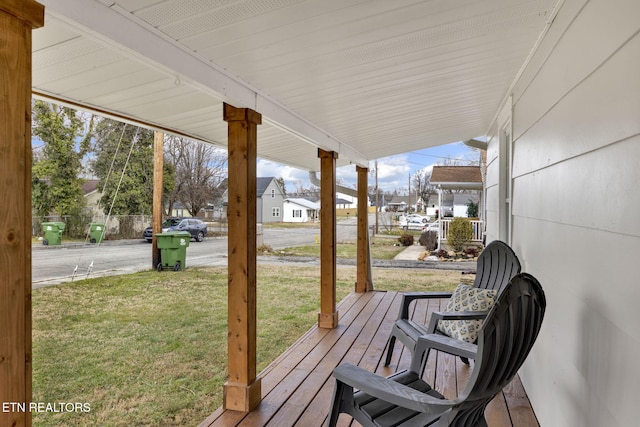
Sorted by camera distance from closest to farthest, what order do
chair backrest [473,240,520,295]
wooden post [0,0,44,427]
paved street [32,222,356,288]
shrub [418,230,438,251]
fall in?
1. wooden post [0,0,44,427]
2. chair backrest [473,240,520,295]
3. paved street [32,222,356,288]
4. shrub [418,230,438,251]

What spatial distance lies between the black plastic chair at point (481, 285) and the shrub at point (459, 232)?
7714 mm

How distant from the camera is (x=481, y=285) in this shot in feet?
10.8

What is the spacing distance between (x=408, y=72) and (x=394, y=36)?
25.0 inches

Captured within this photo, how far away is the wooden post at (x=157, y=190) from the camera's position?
979cm

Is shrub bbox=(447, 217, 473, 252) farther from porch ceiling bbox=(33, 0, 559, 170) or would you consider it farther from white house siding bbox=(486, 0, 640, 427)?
white house siding bbox=(486, 0, 640, 427)

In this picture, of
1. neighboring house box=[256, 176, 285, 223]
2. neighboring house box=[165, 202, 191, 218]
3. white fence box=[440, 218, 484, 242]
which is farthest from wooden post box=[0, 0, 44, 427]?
neighboring house box=[256, 176, 285, 223]

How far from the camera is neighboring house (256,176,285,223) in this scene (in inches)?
854

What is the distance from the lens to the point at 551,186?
207 cm

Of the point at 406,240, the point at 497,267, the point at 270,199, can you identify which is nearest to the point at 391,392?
the point at 497,267

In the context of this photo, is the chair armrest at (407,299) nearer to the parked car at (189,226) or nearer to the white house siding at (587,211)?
the white house siding at (587,211)

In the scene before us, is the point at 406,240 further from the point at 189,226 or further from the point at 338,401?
the point at 338,401

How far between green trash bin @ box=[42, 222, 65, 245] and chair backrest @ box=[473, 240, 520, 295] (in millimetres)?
8991

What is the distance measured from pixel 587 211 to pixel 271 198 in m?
21.4

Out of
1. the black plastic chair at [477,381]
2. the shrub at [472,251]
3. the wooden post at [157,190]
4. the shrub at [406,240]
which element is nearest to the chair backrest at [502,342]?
the black plastic chair at [477,381]
